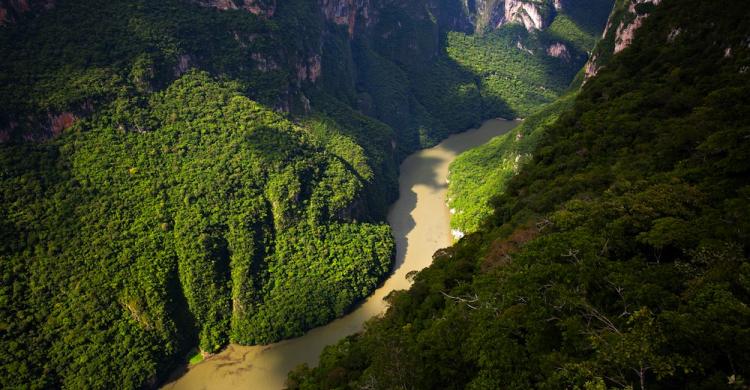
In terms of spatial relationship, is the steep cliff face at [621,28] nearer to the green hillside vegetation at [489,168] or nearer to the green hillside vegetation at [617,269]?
the green hillside vegetation at [489,168]

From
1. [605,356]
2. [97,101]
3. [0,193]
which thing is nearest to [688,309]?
[605,356]

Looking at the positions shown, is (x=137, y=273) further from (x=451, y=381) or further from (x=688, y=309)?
(x=688, y=309)

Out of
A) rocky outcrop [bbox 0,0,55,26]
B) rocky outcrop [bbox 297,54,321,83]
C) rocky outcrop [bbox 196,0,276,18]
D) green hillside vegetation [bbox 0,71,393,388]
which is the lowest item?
green hillside vegetation [bbox 0,71,393,388]

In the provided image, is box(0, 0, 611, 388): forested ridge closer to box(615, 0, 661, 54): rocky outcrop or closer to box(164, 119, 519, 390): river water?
box(164, 119, 519, 390): river water

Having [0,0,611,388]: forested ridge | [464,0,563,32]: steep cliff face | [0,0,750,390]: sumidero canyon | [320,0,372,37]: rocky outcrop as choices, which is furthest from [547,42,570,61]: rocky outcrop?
[0,0,611,388]: forested ridge

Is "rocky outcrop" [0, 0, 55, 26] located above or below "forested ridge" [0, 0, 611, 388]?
above
